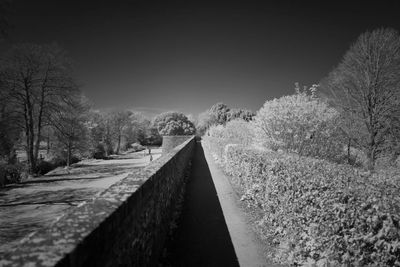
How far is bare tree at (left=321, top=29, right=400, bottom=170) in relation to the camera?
14.4 meters

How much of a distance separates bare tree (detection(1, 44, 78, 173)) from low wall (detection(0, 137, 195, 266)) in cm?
2111

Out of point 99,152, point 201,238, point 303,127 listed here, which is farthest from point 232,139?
point 99,152

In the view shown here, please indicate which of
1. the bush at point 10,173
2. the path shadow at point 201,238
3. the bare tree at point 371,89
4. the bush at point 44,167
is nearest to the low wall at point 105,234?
the path shadow at point 201,238

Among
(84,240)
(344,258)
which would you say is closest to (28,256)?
(84,240)

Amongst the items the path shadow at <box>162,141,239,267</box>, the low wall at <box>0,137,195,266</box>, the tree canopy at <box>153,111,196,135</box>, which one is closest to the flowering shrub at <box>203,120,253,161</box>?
the path shadow at <box>162,141,239,267</box>

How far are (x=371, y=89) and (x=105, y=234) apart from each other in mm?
18521

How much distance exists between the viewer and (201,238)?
6113mm

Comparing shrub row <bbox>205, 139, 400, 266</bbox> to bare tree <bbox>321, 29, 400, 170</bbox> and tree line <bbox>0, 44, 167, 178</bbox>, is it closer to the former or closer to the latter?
bare tree <bbox>321, 29, 400, 170</bbox>

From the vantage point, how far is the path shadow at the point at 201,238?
508 centimetres

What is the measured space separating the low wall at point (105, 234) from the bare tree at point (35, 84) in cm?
2111

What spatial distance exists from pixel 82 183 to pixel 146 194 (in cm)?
1754

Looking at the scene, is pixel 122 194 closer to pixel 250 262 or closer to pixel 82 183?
pixel 250 262

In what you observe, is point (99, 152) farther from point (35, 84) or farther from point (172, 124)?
point (172, 124)

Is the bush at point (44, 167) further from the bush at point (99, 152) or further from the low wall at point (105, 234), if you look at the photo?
the low wall at point (105, 234)
